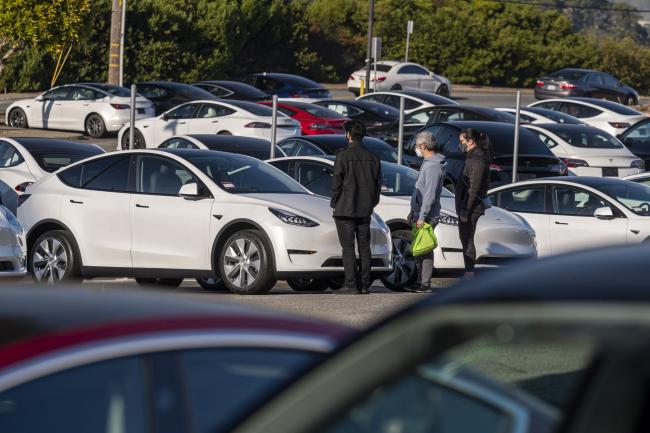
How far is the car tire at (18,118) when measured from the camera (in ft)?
109

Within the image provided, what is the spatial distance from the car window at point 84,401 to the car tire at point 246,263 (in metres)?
9.11

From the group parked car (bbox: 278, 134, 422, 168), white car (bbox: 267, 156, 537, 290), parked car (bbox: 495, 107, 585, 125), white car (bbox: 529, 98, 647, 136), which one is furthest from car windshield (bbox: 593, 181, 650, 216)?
white car (bbox: 529, 98, 647, 136)

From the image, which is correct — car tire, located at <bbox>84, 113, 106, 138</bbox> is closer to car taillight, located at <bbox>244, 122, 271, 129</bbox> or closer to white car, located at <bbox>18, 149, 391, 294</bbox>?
car taillight, located at <bbox>244, 122, 271, 129</bbox>

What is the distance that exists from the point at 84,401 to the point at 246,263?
9306 mm

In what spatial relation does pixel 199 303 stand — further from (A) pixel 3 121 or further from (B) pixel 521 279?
(A) pixel 3 121

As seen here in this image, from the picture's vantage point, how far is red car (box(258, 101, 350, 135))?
91.8 ft

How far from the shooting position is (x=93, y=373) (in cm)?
320

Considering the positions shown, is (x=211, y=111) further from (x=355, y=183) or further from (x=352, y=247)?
(x=352, y=247)

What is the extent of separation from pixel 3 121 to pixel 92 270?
23.4 m

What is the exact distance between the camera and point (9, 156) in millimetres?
17844

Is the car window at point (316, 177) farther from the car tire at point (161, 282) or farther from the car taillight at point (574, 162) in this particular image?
the car taillight at point (574, 162)

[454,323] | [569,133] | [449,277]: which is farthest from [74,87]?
[454,323]

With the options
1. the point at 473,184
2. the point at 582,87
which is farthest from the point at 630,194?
the point at 582,87

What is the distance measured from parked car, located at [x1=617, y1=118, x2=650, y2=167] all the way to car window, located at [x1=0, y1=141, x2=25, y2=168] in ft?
47.1
